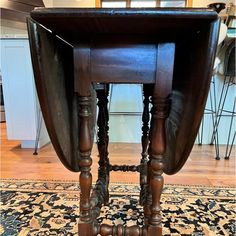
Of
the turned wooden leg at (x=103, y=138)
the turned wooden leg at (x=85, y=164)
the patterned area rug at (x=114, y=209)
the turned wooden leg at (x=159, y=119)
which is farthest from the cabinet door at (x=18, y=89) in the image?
the turned wooden leg at (x=159, y=119)

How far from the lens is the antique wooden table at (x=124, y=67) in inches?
24.0

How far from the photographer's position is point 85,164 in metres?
0.84

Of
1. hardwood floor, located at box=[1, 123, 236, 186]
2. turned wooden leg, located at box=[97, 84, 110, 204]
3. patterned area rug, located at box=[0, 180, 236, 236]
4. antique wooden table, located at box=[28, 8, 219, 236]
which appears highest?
antique wooden table, located at box=[28, 8, 219, 236]

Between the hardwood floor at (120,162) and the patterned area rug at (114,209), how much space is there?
0.12m

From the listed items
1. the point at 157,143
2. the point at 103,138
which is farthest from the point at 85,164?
the point at 103,138

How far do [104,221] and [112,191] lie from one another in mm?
357

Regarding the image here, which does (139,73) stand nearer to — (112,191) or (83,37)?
(83,37)

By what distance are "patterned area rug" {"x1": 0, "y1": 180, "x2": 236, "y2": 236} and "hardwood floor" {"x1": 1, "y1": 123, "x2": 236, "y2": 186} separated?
125mm

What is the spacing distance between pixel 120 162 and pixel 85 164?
1344 millimetres

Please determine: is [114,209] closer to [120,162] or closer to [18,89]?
[120,162]

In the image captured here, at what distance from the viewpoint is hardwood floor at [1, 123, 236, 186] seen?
1.82 m

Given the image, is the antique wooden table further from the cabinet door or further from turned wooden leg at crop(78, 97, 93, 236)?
the cabinet door

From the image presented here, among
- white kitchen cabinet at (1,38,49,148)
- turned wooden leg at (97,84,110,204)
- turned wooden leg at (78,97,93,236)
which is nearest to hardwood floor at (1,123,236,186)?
white kitchen cabinet at (1,38,49,148)

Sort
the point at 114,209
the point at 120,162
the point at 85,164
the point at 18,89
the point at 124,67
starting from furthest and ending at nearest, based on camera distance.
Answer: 1. the point at 18,89
2. the point at 120,162
3. the point at 114,209
4. the point at 85,164
5. the point at 124,67
